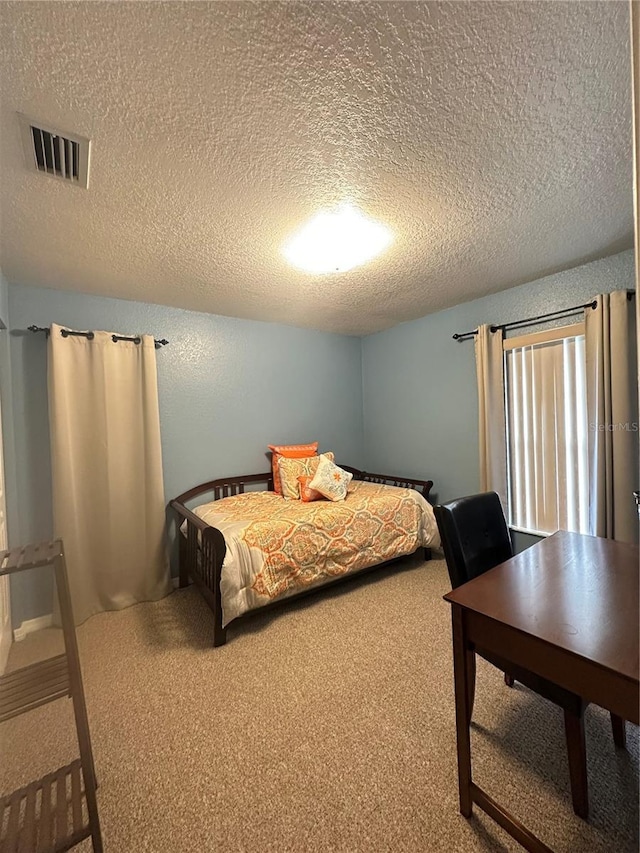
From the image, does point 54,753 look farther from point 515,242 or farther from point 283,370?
point 515,242

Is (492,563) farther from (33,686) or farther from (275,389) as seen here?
(275,389)

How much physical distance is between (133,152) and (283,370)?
2356mm

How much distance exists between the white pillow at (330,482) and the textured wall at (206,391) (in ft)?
2.23

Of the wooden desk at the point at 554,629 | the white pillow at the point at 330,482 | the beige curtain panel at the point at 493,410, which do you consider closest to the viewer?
the wooden desk at the point at 554,629

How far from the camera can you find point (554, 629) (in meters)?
0.91

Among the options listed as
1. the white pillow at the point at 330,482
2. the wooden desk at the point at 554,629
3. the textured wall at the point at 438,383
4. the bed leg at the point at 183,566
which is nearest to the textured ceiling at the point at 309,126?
the textured wall at the point at 438,383

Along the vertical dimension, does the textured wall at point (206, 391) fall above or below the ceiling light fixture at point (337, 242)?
below

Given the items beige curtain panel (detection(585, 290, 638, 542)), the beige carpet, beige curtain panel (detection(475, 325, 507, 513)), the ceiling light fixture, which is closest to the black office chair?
the beige carpet

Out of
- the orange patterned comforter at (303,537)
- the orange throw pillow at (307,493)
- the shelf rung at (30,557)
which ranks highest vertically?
the shelf rung at (30,557)

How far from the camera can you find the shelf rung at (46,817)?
3.36 ft

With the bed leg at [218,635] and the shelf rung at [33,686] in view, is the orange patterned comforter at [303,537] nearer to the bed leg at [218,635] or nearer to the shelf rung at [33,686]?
the bed leg at [218,635]

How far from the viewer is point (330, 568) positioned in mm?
2463

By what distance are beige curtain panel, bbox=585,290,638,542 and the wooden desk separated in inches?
40.1

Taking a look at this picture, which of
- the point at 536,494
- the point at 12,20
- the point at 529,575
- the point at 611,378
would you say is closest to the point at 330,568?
the point at 529,575
